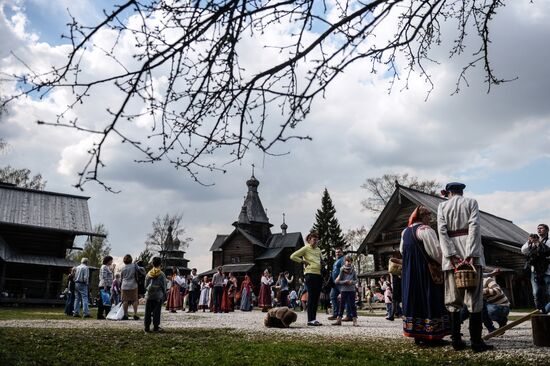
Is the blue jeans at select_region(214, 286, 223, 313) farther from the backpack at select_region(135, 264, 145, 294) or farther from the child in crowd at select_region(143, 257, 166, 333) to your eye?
the child in crowd at select_region(143, 257, 166, 333)

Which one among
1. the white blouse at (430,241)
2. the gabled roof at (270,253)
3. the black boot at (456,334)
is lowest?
the black boot at (456,334)

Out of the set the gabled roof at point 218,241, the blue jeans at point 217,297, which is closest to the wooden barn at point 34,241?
the blue jeans at point 217,297

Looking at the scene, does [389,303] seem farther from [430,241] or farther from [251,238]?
[251,238]

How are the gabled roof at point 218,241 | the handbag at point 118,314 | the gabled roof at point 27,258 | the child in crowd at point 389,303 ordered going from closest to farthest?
the handbag at point 118,314 < the child in crowd at point 389,303 < the gabled roof at point 27,258 < the gabled roof at point 218,241

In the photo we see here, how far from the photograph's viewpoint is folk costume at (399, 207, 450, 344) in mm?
5953

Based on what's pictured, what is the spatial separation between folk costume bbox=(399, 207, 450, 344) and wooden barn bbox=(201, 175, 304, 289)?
4385 cm

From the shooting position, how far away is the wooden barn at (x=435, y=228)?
26752mm

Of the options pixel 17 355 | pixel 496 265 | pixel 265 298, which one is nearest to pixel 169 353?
pixel 17 355

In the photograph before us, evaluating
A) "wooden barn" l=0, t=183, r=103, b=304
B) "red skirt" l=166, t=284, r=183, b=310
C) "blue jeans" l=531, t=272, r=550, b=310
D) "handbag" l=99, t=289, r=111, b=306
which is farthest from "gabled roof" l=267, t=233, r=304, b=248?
"blue jeans" l=531, t=272, r=550, b=310

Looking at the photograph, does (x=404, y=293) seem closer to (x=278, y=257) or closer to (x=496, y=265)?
(x=496, y=265)

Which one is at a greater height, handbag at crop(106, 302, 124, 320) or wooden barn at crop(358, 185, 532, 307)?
wooden barn at crop(358, 185, 532, 307)

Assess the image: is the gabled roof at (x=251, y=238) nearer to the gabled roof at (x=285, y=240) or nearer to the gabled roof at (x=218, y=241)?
the gabled roof at (x=285, y=240)

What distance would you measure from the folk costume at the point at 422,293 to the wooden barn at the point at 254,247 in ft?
144

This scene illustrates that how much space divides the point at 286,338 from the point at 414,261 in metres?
2.47
